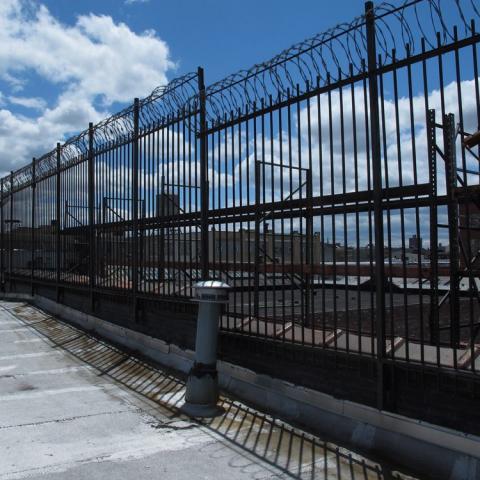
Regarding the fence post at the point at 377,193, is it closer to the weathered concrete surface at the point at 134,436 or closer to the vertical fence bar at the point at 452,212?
the vertical fence bar at the point at 452,212

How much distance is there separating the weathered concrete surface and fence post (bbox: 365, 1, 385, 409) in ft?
2.92

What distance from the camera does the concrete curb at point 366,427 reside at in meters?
3.97

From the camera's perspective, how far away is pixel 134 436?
4.93 metres

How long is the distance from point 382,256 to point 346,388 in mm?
1260

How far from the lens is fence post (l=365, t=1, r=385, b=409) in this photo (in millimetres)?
4625

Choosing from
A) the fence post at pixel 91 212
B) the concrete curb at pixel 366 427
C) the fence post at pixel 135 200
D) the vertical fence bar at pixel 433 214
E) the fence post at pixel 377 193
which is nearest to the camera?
the concrete curb at pixel 366 427

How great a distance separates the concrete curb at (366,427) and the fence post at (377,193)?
249mm

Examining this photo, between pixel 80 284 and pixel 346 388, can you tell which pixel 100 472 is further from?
pixel 80 284

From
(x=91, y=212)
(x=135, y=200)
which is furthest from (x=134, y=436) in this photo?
(x=91, y=212)

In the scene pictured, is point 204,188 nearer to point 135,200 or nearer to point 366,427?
point 135,200

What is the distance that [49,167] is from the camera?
13.8m

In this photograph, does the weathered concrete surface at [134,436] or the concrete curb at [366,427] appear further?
the weathered concrete surface at [134,436]

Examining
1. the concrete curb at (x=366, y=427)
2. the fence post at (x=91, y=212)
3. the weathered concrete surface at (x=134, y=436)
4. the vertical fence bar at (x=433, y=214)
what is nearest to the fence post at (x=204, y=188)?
the concrete curb at (x=366, y=427)

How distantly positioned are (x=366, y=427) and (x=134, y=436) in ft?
6.70
